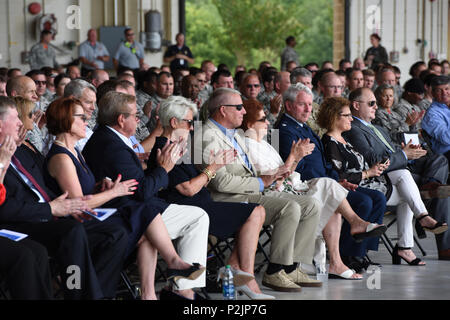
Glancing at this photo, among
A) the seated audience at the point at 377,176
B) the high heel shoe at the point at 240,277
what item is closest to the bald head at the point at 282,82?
the seated audience at the point at 377,176

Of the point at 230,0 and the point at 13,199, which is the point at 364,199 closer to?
the point at 13,199

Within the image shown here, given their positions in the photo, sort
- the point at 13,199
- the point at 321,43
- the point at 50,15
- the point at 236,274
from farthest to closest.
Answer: the point at 321,43 → the point at 50,15 → the point at 236,274 → the point at 13,199

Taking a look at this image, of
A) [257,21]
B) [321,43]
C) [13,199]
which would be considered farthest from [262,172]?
[321,43]

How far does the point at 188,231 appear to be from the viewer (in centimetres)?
480

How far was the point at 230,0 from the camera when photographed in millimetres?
42781

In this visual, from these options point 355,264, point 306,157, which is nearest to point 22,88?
point 306,157

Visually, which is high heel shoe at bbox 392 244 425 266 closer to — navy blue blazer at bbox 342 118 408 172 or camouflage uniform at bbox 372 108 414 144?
navy blue blazer at bbox 342 118 408 172

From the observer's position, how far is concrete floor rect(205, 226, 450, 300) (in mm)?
5379

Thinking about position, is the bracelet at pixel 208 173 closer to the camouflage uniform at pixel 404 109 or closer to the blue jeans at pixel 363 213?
the blue jeans at pixel 363 213

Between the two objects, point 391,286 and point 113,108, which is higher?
point 113,108

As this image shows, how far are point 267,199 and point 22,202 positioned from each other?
1741 millimetres

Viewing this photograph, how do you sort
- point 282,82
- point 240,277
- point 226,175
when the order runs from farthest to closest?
point 282,82, point 226,175, point 240,277

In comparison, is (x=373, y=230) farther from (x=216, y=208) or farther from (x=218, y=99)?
(x=218, y=99)
